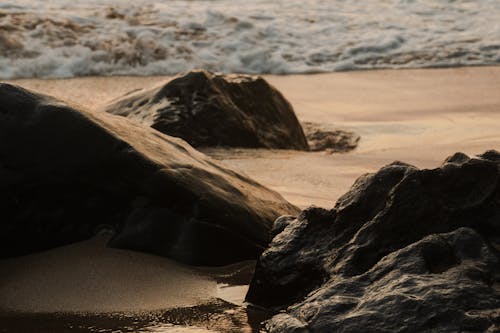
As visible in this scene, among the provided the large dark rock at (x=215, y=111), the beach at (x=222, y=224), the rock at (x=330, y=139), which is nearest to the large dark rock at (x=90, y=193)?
the beach at (x=222, y=224)

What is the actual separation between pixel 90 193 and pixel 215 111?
2764 millimetres

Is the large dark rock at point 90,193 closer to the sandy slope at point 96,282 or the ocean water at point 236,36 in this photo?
the sandy slope at point 96,282

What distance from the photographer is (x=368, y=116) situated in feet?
24.6

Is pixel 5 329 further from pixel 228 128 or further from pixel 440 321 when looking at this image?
pixel 228 128

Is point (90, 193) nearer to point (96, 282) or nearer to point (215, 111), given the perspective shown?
point (96, 282)

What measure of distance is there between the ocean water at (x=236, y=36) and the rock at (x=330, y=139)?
10.9 ft

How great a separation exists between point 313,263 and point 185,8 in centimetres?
1024

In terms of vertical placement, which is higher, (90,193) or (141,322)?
(90,193)

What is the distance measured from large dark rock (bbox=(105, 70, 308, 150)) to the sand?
175mm

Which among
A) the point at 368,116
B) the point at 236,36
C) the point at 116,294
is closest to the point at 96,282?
the point at 116,294

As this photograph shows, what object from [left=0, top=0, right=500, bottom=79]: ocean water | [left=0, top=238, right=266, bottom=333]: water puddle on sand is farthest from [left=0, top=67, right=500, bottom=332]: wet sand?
[left=0, top=0, right=500, bottom=79]: ocean water

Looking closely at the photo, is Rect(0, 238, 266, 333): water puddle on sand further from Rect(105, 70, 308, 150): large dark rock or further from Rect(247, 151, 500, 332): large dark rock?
Rect(105, 70, 308, 150): large dark rock

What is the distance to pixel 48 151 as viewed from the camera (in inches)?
132

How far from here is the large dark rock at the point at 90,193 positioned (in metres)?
3.33
